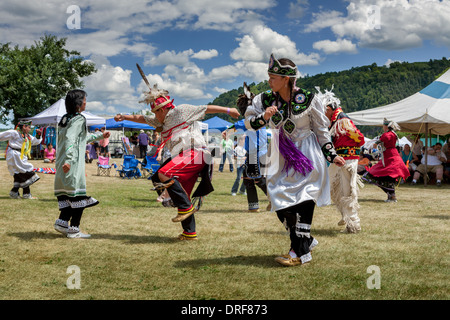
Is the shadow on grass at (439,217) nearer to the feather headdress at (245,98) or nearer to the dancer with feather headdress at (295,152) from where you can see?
the feather headdress at (245,98)

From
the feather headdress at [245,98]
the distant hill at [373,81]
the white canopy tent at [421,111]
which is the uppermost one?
the distant hill at [373,81]

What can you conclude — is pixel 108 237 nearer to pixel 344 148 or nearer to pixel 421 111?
pixel 344 148

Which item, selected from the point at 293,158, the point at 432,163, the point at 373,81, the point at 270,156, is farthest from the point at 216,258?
the point at 373,81

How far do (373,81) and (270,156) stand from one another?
51892 mm

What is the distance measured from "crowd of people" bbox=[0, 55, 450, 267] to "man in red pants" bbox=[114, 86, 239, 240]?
0.01 m

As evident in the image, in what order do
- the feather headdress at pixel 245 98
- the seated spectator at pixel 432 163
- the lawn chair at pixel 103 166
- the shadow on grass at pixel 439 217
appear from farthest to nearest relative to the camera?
the lawn chair at pixel 103 166 → the seated spectator at pixel 432 163 → the shadow on grass at pixel 439 217 → the feather headdress at pixel 245 98

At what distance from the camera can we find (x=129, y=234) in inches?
259

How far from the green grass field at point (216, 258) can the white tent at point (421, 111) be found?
27.0ft

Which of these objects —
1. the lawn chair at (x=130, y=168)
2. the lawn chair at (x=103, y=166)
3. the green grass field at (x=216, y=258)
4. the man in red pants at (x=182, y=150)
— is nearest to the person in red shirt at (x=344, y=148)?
the green grass field at (x=216, y=258)

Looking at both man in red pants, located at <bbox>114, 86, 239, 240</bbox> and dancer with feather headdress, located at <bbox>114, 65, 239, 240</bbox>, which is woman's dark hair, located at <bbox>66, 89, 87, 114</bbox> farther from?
man in red pants, located at <bbox>114, 86, 239, 240</bbox>

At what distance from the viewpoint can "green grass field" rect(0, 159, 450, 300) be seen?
392cm

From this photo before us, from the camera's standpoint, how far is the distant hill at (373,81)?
48906 mm

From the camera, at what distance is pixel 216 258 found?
5.13 metres

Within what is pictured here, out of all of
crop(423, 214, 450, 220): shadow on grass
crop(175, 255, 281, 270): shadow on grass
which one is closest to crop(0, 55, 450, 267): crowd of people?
crop(175, 255, 281, 270): shadow on grass
